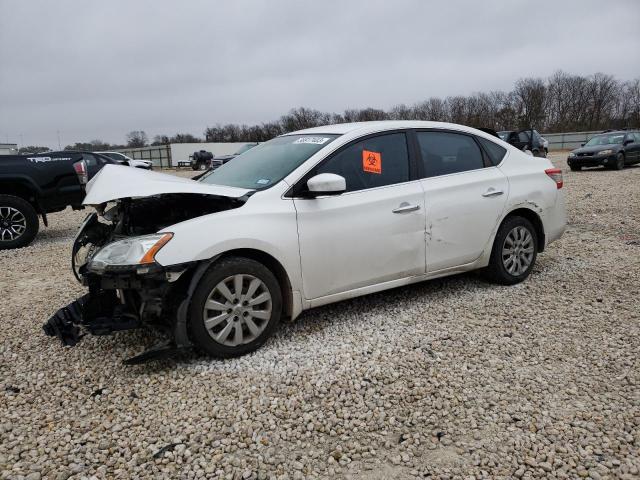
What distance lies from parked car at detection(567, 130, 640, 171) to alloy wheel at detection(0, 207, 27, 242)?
56.7ft

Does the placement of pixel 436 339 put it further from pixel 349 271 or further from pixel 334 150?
pixel 334 150

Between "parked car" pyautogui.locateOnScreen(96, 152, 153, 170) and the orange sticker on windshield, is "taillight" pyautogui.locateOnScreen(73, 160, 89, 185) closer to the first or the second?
the orange sticker on windshield

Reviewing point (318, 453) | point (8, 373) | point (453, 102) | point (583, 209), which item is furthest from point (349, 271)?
point (453, 102)

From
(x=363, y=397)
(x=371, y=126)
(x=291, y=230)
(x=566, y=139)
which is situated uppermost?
(x=566, y=139)

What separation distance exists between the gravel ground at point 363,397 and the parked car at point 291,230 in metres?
0.31

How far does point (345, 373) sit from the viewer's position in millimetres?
3268

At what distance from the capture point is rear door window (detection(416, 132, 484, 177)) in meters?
4.41

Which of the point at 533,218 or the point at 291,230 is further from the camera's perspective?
the point at 533,218

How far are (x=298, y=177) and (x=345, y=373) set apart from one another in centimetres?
151

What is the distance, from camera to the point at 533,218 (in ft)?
16.5

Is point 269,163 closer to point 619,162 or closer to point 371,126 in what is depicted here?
point 371,126

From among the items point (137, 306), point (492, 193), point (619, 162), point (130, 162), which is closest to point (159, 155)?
point (130, 162)

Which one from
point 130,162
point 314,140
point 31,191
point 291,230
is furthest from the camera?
point 130,162

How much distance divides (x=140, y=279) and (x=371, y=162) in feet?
6.84
